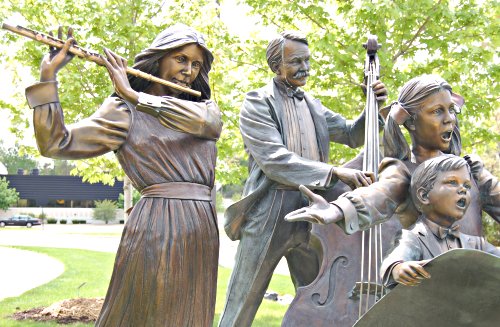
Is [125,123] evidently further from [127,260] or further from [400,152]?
[400,152]

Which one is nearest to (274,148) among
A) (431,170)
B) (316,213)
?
(431,170)

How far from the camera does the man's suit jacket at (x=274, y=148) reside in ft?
14.1

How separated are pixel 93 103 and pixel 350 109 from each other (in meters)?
3.79

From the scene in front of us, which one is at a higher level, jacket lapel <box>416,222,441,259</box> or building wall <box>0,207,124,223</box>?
jacket lapel <box>416,222,441,259</box>

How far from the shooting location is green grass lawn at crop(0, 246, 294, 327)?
9.60 m

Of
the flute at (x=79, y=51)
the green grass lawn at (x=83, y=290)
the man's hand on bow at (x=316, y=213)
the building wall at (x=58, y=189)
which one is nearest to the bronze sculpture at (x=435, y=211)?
the man's hand on bow at (x=316, y=213)

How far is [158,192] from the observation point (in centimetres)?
338

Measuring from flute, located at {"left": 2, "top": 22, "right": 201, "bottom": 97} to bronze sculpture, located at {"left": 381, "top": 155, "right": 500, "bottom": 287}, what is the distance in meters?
1.27

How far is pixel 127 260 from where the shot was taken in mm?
3332

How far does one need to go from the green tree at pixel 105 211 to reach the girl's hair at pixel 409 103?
43.1 metres

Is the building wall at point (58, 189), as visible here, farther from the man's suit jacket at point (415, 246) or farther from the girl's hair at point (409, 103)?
the man's suit jacket at point (415, 246)

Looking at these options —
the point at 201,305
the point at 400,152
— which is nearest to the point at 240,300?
the point at 201,305

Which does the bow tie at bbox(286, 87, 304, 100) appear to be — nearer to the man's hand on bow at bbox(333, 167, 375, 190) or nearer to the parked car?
the man's hand on bow at bbox(333, 167, 375, 190)

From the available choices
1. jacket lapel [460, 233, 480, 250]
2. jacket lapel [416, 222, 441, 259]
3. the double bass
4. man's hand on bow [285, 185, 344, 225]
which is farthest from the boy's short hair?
the double bass
